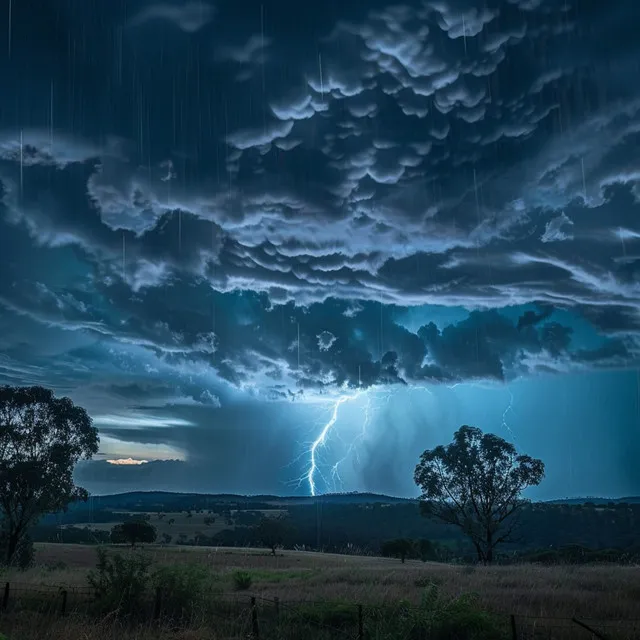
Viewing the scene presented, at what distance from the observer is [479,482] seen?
47.7m

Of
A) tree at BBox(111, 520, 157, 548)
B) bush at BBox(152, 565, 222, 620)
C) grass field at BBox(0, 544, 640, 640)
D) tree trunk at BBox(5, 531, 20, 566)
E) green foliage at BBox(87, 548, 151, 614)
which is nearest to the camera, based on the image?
bush at BBox(152, 565, 222, 620)

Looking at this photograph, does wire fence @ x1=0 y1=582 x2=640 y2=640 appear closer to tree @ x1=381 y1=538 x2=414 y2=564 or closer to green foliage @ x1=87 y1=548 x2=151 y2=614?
green foliage @ x1=87 y1=548 x2=151 y2=614

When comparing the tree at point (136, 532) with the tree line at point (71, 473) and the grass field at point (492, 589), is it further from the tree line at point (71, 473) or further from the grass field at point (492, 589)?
the grass field at point (492, 589)

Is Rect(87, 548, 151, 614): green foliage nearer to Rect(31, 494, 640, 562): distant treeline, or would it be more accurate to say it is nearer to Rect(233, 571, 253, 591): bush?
Rect(233, 571, 253, 591): bush

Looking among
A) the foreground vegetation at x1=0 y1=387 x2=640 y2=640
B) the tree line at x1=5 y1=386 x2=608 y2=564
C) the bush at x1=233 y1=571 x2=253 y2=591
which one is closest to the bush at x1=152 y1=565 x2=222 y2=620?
the foreground vegetation at x1=0 y1=387 x2=640 y2=640

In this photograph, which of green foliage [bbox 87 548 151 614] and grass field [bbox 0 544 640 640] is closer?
green foliage [bbox 87 548 151 614]

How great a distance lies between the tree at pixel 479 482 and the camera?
47219mm

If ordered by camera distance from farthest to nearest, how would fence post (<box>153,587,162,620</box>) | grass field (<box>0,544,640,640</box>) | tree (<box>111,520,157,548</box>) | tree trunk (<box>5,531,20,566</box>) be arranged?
tree (<box>111,520,157,548</box>) < tree trunk (<box>5,531,20,566</box>) < grass field (<box>0,544,640,640</box>) < fence post (<box>153,587,162,620</box>)

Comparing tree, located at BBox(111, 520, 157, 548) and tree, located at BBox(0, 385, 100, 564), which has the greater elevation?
tree, located at BBox(0, 385, 100, 564)

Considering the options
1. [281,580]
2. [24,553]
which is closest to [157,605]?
[281,580]

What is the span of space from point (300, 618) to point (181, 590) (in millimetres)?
3590

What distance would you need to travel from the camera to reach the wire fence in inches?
504

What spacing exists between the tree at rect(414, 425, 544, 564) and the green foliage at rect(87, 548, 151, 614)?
35.1 m

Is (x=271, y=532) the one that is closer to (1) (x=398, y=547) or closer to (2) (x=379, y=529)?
(1) (x=398, y=547)
